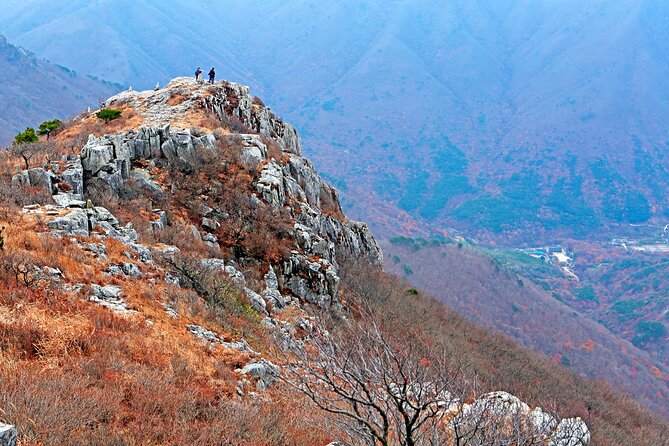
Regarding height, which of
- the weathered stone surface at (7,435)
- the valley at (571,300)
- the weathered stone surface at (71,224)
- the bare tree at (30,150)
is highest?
the valley at (571,300)

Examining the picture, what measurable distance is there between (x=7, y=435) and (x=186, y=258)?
1075 cm

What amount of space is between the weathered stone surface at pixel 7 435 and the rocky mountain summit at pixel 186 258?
0.63 m

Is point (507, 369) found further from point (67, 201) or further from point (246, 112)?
point (67, 201)

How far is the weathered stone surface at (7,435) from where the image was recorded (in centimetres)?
454

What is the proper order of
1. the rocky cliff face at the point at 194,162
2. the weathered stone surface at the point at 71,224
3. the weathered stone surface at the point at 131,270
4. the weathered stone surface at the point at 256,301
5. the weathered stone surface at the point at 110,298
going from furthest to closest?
1. the rocky cliff face at the point at 194,162
2. the weathered stone surface at the point at 256,301
3. the weathered stone surface at the point at 71,224
4. the weathered stone surface at the point at 131,270
5. the weathered stone surface at the point at 110,298

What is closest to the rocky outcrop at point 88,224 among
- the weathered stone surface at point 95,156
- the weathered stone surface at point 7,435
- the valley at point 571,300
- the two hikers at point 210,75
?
the weathered stone surface at point 95,156

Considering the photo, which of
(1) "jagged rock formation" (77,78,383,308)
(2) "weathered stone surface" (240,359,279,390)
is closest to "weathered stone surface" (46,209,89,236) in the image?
(1) "jagged rock formation" (77,78,383,308)

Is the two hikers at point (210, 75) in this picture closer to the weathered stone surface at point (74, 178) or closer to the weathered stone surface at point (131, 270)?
the weathered stone surface at point (74, 178)

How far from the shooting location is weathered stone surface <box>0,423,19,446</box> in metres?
4.54

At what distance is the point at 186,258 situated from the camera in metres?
15.2

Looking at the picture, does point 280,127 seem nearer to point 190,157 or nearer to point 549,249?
point 190,157

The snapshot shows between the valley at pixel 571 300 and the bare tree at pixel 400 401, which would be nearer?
the bare tree at pixel 400 401

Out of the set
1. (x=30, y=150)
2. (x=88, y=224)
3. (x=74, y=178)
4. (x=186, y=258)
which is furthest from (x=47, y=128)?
(x=186, y=258)

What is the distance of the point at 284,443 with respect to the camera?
6957 millimetres
